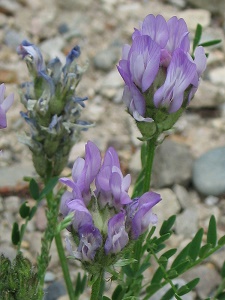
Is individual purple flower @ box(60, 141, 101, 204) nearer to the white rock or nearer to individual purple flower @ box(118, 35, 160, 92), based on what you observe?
individual purple flower @ box(118, 35, 160, 92)

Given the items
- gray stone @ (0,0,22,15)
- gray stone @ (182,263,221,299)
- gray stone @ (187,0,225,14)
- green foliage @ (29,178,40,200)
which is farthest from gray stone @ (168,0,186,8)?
green foliage @ (29,178,40,200)

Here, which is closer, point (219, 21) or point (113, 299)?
point (113, 299)

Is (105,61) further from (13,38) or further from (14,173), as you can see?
(14,173)

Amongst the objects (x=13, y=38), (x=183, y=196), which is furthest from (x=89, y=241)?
(x=13, y=38)

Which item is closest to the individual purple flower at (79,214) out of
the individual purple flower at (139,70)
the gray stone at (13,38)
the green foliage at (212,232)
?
the individual purple flower at (139,70)

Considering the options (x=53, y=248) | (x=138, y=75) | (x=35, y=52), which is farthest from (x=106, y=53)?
(x=138, y=75)

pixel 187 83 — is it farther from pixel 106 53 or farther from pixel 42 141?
pixel 106 53

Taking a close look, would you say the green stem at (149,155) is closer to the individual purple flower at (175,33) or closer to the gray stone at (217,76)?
the individual purple flower at (175,33)
